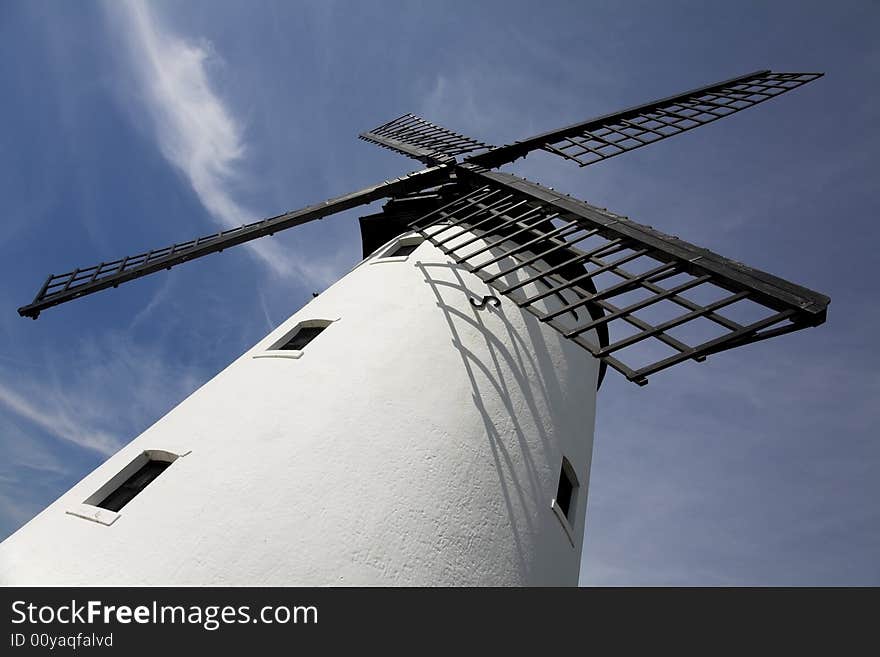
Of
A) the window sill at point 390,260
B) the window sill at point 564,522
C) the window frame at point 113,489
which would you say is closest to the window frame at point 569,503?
the window sill at point 564,522

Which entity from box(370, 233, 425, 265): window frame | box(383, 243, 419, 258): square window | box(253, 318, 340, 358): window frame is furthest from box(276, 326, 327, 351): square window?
box(383, 243, 419, 258): square window

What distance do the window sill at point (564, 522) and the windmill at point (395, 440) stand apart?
71 millimetres

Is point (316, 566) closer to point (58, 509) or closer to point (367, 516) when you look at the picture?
point (367, 516)

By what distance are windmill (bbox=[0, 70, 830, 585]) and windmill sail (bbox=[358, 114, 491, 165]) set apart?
14.5ft

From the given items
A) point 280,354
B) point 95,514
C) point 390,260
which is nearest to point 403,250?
point 390,260

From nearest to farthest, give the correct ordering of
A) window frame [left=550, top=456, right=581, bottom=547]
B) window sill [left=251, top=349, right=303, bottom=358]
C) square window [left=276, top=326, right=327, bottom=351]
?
window sill [left=251, top=349, right=303, bottom=358] < window frame [left=550, top=456, right=581, bottom=547] < square window [left=276, top=326, right=327, bottom=351]

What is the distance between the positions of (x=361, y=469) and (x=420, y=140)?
11016 mm

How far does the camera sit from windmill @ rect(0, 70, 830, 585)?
13.1 ft

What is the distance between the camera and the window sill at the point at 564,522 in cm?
572

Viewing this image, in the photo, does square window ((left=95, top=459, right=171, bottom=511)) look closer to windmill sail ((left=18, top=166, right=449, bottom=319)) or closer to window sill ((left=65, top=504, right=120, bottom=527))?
window sill ((left=65, top=504, right=120, bottom=527))

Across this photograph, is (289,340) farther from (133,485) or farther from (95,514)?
(95,514)

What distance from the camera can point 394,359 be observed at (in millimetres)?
5527
